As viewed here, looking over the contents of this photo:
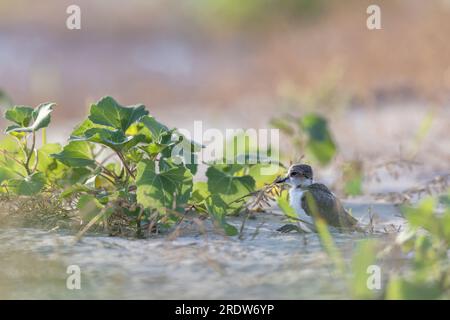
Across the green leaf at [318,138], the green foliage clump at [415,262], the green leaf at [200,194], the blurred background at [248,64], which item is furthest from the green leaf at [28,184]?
the green leaf at [318,138]

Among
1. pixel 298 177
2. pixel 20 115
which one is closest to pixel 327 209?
pixel 298 177

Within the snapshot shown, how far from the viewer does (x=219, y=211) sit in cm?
299

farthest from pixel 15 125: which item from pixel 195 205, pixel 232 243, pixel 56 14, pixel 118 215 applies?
pixel 56 14

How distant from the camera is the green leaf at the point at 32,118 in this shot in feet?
9.80

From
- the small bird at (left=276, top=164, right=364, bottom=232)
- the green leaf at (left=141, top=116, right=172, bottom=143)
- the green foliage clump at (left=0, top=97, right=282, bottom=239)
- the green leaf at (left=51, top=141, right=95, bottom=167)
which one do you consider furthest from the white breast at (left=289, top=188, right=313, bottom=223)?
the green leaf at (left=51, top=141, right=95, bottom=167)

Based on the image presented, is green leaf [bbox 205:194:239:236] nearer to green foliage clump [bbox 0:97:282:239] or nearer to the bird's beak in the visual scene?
green foliage clump [bbox 0:97:282:239]

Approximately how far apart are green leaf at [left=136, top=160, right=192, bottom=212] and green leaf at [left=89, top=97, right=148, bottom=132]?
25 centimetres

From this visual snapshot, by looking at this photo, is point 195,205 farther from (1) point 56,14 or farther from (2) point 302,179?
(1) point 56,14

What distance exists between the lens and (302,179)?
10.8 feet

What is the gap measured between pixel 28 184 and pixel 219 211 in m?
0.75

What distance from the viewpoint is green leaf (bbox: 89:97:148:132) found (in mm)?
3039

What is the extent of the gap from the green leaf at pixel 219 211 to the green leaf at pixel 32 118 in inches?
27.3
